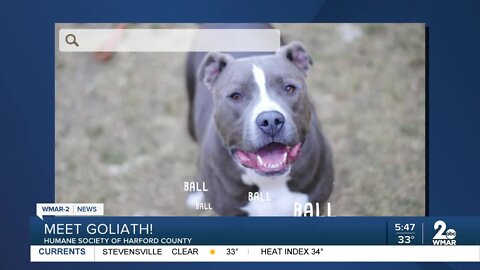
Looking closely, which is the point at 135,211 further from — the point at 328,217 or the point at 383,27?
the point at 383,27

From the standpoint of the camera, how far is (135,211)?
3.74m

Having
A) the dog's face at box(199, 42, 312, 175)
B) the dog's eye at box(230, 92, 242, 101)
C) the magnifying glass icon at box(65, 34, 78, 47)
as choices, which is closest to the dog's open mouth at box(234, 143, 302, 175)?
the dog's face at box(199, 42, 312, 175)

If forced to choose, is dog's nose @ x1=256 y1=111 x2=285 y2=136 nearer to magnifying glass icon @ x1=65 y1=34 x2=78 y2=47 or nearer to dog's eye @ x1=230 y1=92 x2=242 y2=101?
dog's eye @ x1=230 y1=92 x2=242 y2=101

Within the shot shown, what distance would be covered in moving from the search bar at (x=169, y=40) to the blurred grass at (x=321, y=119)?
0.04m

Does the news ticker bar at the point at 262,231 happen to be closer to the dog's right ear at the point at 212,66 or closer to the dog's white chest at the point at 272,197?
the dog's white chest at the point at 272,197

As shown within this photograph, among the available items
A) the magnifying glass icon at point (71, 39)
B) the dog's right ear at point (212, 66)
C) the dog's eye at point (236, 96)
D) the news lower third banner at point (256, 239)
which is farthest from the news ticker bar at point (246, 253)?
the magnifying glass icon at point (71, 39)

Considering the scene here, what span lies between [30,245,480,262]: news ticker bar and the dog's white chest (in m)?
0.14

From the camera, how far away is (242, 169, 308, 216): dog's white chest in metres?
3.71

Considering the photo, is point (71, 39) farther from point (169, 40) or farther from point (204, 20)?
point (204, 20)

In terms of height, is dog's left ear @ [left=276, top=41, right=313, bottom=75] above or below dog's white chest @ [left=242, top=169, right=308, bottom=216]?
above

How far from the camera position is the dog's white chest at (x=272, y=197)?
371cm

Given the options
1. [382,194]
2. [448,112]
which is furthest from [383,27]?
[382,194]

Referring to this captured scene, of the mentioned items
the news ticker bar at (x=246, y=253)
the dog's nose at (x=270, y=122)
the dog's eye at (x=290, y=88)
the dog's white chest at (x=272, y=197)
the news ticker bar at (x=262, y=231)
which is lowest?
the news ticker bar at (x=246, y=253)

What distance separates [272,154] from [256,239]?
337mm
